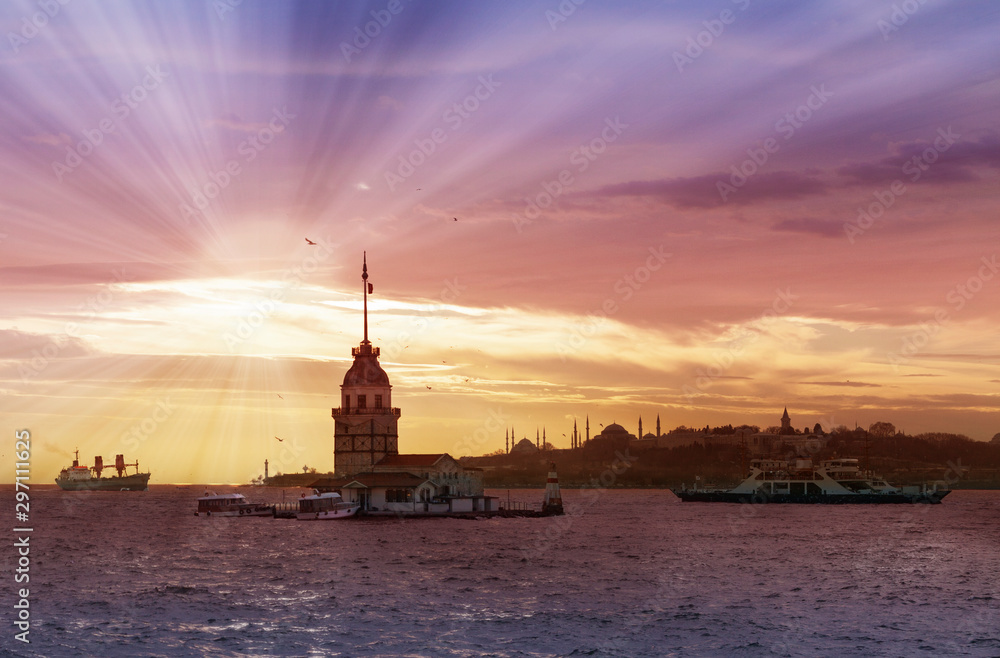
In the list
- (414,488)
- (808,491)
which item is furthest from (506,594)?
(808,491)

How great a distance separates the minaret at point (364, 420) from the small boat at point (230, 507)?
10.3m

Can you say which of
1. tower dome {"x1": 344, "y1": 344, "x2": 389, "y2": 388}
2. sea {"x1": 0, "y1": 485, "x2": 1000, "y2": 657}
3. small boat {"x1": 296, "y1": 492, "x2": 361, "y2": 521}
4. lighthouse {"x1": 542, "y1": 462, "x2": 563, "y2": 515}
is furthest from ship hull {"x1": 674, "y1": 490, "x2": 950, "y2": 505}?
small boat {"x1": 296, "y1": 492, "x2": 361, "y2": 521}

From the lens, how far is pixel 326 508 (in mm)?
104625

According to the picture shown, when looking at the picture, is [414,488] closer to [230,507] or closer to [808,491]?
[230,507]

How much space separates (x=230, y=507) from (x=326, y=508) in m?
21.0

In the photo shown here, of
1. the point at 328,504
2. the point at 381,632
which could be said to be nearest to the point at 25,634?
the point at 381,632

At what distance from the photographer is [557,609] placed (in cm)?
4450

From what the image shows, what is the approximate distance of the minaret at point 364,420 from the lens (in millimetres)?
123500

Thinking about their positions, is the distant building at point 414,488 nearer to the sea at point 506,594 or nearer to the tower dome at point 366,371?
the sea at point 506,594

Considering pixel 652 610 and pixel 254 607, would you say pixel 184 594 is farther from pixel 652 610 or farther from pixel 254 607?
pixel 652 610

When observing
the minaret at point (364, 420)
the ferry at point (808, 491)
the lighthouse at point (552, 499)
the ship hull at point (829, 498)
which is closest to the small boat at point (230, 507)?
the minaret at point (364, 420)

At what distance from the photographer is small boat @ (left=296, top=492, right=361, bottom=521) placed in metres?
103

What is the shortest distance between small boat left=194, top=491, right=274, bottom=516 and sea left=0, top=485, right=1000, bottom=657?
95.0 feet

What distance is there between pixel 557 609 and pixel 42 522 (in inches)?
3490
